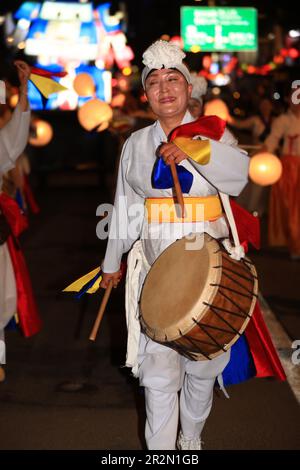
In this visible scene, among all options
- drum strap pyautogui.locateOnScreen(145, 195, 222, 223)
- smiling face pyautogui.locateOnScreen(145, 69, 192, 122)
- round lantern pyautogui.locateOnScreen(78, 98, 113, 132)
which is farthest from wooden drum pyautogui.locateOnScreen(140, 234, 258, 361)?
round lantern pyautogui.locateOnScreen(78, 98, 113, 132)

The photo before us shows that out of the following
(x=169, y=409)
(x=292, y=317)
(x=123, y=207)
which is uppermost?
(x=123, y=207)

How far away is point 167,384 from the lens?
3.36 meters

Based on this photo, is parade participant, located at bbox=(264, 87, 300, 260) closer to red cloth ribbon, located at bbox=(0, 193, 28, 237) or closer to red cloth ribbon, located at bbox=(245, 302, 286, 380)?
red cloth ribbon, located at bbox=(0, 193, 28, 237)

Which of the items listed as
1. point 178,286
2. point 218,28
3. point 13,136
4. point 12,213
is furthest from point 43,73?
point 218,28

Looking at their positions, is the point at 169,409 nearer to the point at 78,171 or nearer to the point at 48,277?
the point at 48,277

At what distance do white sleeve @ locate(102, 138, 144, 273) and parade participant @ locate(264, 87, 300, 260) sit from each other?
504cm

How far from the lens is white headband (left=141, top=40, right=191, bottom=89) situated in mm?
3408

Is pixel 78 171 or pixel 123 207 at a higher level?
pixel 123 207

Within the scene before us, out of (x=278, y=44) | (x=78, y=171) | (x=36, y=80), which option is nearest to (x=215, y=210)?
(x=36, y=80)

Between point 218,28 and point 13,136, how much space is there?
52.5 feet

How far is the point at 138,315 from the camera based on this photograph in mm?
3521

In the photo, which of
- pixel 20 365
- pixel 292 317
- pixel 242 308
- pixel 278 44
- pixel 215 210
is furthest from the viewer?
pixel 278 44

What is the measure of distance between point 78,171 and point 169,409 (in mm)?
17235

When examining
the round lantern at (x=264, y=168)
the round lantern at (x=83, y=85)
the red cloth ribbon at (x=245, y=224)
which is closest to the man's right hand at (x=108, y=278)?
the red cloth ribbon at (x=245, y=224)
